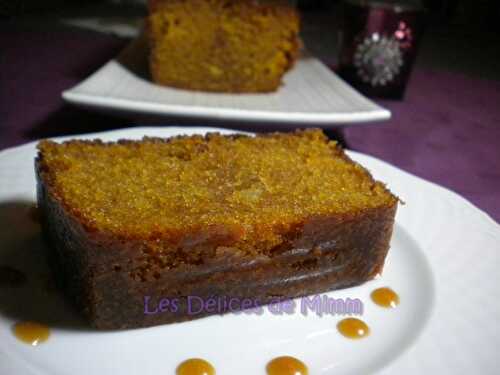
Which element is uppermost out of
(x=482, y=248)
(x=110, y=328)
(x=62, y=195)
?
(x=62, y=195)

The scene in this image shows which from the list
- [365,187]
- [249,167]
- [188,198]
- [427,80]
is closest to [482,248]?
[365,187]

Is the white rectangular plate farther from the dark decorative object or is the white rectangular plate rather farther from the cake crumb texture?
the cake crumb texture

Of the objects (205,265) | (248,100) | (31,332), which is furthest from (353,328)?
(248,100)

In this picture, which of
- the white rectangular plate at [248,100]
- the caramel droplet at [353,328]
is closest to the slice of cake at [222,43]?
the white rectangular plate at [248,100]

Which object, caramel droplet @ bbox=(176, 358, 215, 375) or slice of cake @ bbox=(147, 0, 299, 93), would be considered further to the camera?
slice of cake @ bbox=(147, 0, 299, 93)

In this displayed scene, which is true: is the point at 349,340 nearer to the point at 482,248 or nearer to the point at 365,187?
the point at 365,187

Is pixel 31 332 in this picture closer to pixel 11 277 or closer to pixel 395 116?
pixel 11 277

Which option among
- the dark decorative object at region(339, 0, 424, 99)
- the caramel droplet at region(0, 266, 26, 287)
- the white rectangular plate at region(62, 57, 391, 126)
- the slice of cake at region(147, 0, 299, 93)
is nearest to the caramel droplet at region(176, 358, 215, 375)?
the caramel droplet at region(0, 266, 26, 287)
